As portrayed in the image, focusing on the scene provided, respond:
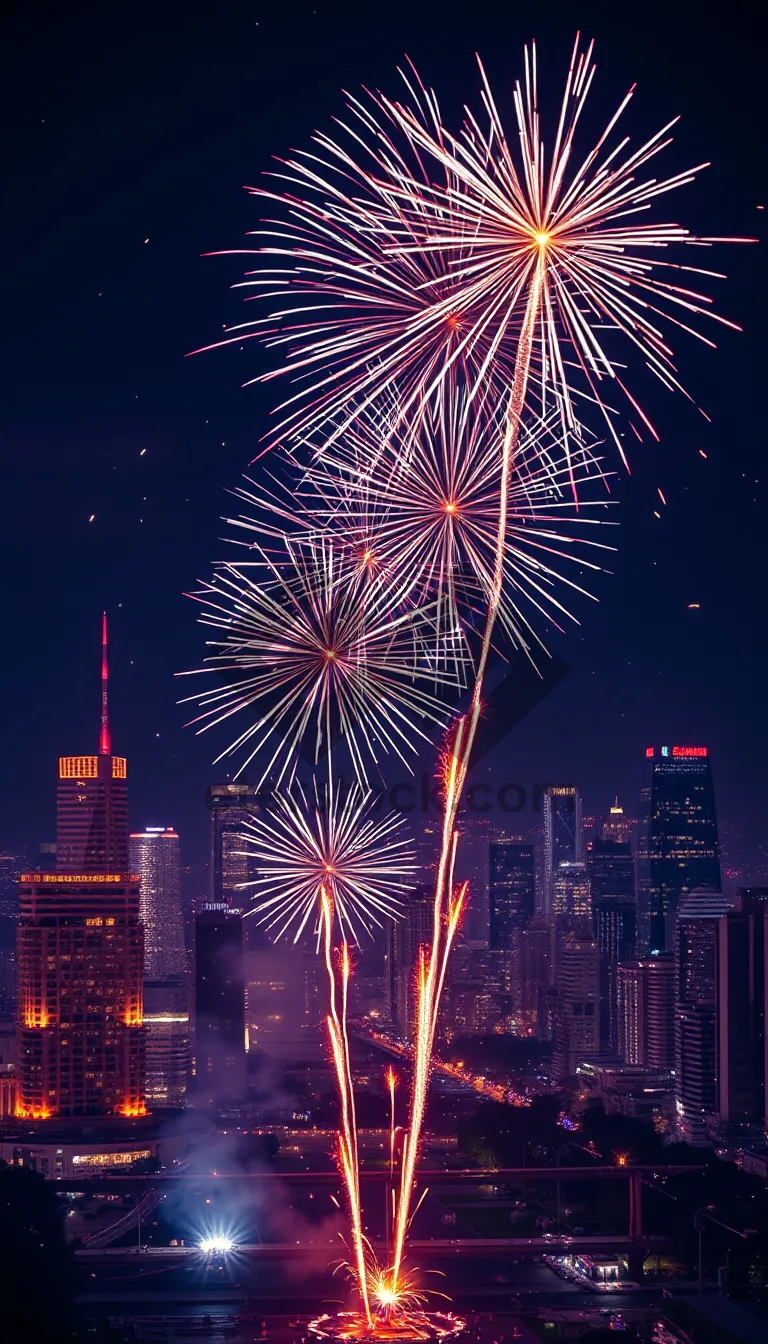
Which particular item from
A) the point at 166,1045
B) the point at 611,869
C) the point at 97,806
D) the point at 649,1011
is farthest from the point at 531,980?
the point at 97,806

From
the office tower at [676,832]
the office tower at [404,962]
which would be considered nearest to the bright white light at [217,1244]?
the office tower at [404,962]

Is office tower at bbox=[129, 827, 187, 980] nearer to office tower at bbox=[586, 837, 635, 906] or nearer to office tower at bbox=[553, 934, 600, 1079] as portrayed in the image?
office tower at bbox=[553, 934, 600, 1079]

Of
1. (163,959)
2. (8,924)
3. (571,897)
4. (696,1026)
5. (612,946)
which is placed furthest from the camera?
(571,897)

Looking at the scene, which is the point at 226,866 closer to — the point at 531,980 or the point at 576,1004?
the point at 576,1004

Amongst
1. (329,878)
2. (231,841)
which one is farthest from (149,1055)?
(329,878)

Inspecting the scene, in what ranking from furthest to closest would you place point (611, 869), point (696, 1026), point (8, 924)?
point (611, 869) → point (8, 924) → point (696, 1026)

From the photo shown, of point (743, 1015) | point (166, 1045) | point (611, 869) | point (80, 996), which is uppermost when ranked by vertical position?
point (80, 996)

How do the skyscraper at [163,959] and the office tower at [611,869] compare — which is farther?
the office tower at [611,869]

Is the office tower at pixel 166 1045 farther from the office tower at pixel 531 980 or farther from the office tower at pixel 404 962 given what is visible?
the office tower at pixel 531 980
